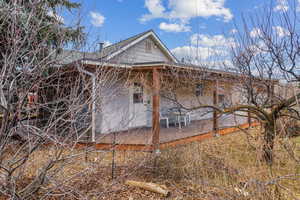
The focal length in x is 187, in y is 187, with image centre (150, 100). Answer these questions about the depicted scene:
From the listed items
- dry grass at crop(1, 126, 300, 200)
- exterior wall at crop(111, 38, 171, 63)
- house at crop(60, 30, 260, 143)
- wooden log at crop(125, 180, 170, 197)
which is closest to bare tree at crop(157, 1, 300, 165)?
dry grass at crop(1, 126, 300, 200)

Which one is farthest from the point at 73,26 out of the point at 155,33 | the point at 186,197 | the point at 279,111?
the point at 155,33

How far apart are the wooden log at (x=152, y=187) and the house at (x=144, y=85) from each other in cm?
116

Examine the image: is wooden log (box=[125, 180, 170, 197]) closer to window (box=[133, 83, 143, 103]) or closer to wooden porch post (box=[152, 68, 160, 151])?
wooden porch post (box=[152, 68, 160, 151])

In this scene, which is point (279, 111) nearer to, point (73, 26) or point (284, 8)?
point (284, 8)

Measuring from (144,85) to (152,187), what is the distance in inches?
168

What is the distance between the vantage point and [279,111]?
443 centimetres

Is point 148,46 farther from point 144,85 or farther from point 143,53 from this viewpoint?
point 144,85

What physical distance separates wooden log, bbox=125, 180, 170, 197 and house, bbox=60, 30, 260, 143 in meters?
1.16

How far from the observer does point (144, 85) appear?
7277 millimetres

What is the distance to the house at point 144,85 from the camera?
4.32 metres

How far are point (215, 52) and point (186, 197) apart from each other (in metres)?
4.02

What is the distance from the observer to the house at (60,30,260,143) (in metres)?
4.32

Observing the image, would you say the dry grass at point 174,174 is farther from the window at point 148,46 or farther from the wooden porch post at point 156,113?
the window at point 148,46

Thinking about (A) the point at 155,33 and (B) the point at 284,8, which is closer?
(B) the point at 284,8
